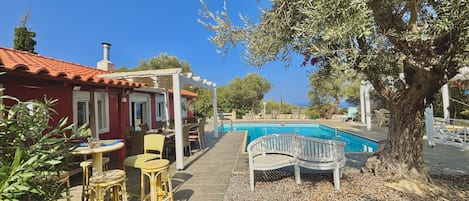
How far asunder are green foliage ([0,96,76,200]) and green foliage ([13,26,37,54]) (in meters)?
9.84

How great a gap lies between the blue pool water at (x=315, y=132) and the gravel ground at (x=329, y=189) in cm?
519

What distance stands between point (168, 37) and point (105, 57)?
82.5 feet

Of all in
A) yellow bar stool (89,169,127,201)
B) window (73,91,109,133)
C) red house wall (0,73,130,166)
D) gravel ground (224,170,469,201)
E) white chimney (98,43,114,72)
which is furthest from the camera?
white chimney (98,43,114,72)

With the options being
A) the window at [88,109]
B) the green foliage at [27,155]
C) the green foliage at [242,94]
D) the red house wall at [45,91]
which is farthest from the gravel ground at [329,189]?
the green foliage at [242,94]

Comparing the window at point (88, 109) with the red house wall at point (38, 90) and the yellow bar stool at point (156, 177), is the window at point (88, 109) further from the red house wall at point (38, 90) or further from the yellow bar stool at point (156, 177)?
the yellow bar stool at point (156, 177)

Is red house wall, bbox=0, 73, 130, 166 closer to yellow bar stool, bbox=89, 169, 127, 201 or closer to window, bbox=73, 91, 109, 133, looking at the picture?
window, bbox=73, 91, 109, 133

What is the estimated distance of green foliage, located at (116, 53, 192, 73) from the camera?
93.8ft

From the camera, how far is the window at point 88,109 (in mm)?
7106

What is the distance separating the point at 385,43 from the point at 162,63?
27014 millimetres

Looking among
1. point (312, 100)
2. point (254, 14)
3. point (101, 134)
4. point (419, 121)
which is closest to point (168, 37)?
point (312, 100)

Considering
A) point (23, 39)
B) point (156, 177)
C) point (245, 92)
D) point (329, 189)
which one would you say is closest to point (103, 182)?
point (156, 177)

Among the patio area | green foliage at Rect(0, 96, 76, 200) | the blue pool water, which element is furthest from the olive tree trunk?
green foliage at Rect(0, 96, 76, 200)

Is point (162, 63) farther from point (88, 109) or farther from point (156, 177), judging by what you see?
point (156, 177)

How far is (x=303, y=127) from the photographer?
819 inches
